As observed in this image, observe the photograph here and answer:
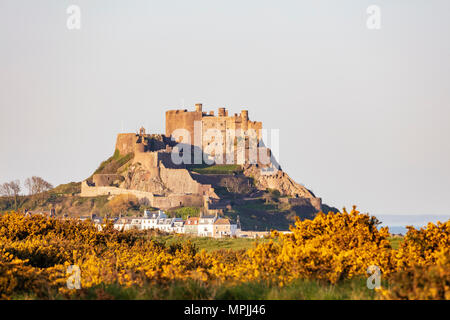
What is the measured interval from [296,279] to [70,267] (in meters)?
4.89

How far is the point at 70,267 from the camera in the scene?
1573cm

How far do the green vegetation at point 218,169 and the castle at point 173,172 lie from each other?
1.17 m

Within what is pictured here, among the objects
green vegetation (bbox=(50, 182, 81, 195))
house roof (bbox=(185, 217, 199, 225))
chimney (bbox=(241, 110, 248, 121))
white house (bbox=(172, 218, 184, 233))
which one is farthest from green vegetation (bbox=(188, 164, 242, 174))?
house roof (bbox=(185, 217, 199, 225))

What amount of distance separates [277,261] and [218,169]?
96881mm

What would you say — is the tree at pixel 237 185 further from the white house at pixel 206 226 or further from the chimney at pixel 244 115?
the white house at pixel 206 226

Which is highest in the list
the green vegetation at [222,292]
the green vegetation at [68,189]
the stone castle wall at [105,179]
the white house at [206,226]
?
the stone castle wall at [105,179]

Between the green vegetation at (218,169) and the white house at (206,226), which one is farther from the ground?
the green vegetation at (218,169)

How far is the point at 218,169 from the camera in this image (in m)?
111

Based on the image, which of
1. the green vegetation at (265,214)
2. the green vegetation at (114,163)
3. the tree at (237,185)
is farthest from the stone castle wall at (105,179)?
the green vegetation at (265,214)

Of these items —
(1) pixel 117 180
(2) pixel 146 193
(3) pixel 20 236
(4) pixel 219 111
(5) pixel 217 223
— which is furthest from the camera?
(4) pixel 219 111

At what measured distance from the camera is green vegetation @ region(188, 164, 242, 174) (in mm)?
109750

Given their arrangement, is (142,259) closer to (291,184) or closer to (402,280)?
(402,280)

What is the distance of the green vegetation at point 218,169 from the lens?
360ft

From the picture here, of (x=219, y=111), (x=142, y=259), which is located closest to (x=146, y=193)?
(x=219, y=111)
